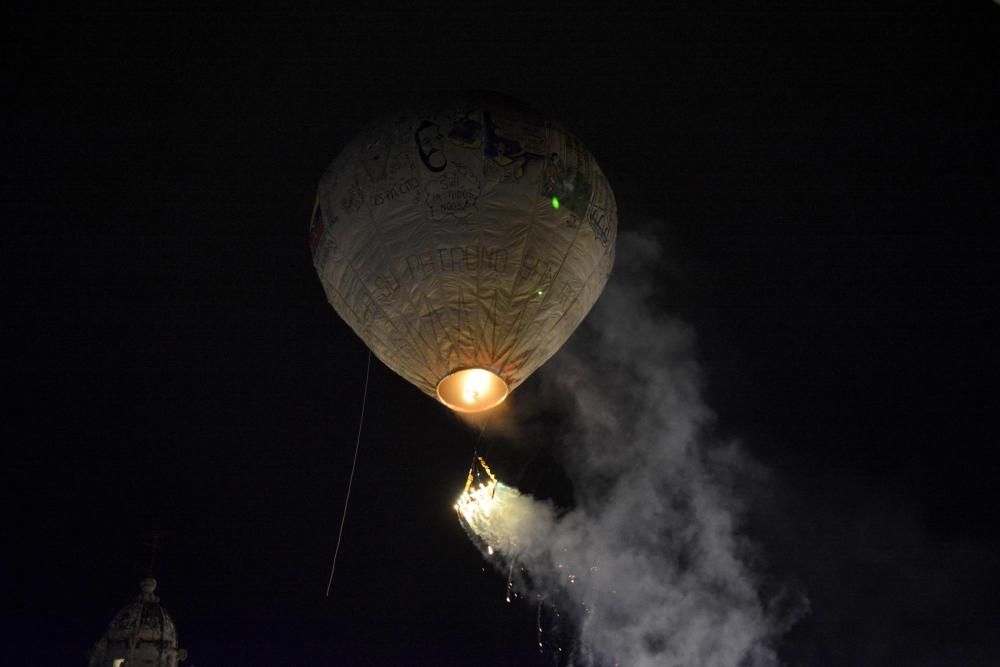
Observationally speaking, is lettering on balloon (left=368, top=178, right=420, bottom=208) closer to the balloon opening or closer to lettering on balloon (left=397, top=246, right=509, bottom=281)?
lettering on balloon (left=397, top=246, right=509, bottom=281)

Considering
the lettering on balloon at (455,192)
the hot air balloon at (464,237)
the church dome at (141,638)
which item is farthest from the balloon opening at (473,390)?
the church dome at (141,638)

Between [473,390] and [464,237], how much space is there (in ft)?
8.50

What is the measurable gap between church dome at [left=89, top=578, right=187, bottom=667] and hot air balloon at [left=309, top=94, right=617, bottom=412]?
3347cm

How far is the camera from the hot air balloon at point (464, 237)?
1286cm

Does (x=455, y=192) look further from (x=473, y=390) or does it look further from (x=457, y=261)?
(x=473, y=390)

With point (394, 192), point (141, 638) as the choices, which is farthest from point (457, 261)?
point (141, 638)

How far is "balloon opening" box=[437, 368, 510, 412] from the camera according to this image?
13828 millimetres

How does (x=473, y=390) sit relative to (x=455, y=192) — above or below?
below

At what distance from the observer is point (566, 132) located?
13.9 meters

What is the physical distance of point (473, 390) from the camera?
547 inches

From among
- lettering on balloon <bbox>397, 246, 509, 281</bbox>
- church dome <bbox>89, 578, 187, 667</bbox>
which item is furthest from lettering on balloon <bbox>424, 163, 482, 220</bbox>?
church dome <bbox>89, 578, 187, 667</bbox>

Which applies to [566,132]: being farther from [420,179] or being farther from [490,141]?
[420,179]

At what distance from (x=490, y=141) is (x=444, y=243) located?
1703mm

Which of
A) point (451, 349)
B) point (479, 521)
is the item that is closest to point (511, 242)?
point (451, 349)
